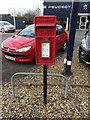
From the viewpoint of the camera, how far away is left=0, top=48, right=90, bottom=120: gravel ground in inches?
80.4

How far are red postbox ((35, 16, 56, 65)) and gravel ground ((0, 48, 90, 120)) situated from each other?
1035 mm

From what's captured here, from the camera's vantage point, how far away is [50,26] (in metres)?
1.62

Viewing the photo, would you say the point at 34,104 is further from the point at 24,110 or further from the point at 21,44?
the point at 21,44

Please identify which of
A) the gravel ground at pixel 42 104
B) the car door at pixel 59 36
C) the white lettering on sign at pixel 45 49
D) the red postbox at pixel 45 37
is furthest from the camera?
the car door at pixel 59 36

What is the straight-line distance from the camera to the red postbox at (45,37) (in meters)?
1.63

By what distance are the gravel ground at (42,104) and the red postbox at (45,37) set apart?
3.39ft

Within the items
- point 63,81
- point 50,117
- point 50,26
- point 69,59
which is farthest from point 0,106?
point 69,59

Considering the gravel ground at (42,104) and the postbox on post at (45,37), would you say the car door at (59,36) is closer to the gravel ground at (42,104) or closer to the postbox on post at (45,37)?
the gravel ground at (42,104)

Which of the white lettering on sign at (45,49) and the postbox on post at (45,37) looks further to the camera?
the white lettering on sign at (45,49)

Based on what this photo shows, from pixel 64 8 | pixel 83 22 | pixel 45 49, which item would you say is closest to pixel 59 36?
pixel 45 49

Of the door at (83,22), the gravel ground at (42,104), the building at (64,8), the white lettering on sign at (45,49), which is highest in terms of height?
the building at (64,8)

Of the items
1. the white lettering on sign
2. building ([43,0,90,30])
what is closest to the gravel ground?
the white lettering on sign

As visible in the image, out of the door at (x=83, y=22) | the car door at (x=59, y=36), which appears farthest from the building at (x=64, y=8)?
the car door at (x=59, y=36)

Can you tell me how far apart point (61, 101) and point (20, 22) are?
19481 mm
